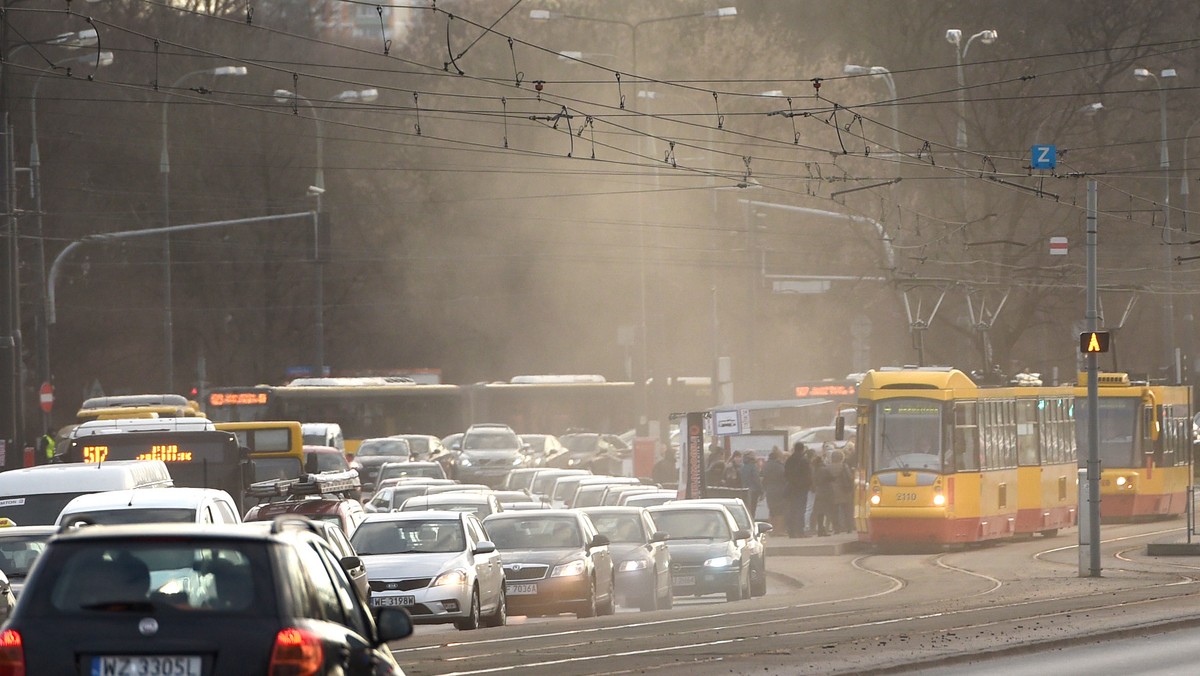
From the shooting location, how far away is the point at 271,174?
58.8 meters

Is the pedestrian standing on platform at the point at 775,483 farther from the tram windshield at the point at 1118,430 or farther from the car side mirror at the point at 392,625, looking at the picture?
the car side mirror at the point at 392,625

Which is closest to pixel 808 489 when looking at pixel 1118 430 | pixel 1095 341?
pixel 1118 430

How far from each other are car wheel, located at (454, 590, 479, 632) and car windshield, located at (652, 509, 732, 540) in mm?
6596

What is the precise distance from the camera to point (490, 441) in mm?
50219

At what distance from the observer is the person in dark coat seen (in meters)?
33.5

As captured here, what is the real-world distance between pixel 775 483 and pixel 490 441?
665 inches

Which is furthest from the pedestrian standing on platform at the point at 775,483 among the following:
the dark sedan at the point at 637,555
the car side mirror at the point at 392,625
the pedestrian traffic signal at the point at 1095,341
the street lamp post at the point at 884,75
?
the car side mirror at the point at 392,625

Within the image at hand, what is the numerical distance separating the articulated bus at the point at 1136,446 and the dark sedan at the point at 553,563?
57.5 ft

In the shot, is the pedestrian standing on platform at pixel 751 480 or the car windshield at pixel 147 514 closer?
the car windshield at pixel 147 514

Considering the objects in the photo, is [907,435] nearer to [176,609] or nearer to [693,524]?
[693,524]

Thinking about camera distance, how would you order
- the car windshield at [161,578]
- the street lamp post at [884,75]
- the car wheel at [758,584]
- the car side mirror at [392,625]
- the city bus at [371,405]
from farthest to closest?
the city bus at [371,405] → the street lamp post at [884,75] → the car wheel at [758,584] → the car side mirror at [392,625] → the car windshield at [161,578]

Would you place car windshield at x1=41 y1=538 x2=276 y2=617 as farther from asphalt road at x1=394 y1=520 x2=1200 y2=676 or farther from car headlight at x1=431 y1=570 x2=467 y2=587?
car headlight at x1=431 y1=570 x2=467 y2=587

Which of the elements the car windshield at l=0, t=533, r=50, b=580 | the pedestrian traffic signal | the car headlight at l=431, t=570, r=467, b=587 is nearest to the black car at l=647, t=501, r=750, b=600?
the pedestrian traffic signal

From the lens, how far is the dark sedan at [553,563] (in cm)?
2102
